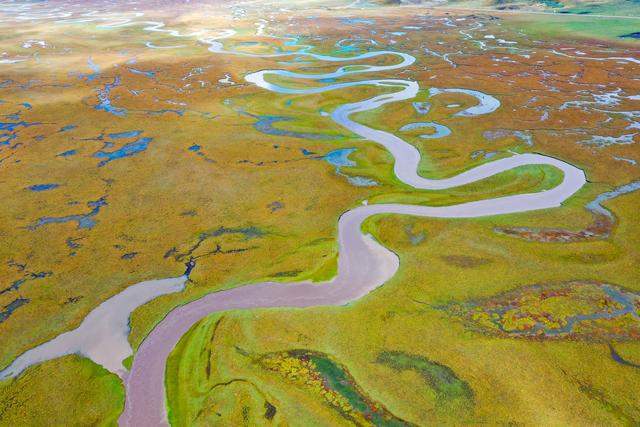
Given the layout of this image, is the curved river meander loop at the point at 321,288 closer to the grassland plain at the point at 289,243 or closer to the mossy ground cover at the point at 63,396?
the mossy ground cover at the point at 63,396

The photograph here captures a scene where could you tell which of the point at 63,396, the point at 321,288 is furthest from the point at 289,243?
the point at 63,396

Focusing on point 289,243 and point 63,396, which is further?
point 289,243

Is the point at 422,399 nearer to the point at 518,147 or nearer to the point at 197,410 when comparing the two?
the point at 197,410

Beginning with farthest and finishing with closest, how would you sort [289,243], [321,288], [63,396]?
[289,243], [321,288], [63,396]

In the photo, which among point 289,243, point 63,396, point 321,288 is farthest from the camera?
point 289,243

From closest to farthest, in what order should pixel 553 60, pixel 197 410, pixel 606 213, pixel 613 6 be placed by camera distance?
pixel 197 410
pixel 606 213
pixel 553 60
pixel 613 6

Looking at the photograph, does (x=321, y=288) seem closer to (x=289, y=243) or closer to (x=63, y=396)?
(x=289, y=243)

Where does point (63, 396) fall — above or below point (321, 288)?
below

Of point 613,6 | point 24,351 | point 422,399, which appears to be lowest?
point 24,351

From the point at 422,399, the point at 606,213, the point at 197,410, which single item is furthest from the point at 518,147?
the point at 197,410
